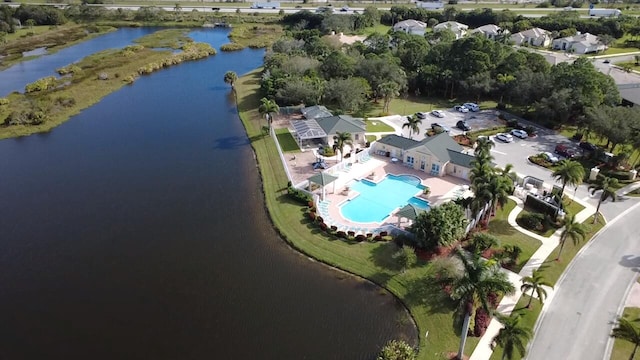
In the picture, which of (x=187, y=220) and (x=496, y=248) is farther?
(x=187, y=220)

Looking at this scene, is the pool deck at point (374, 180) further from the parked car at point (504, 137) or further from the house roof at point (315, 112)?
the parked car at point (504, 137)

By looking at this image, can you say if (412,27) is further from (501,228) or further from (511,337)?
(511,337)

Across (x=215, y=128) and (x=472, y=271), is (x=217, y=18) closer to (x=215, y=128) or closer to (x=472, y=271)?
(x=215, y=128)

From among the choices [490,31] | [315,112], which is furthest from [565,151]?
[490,31]

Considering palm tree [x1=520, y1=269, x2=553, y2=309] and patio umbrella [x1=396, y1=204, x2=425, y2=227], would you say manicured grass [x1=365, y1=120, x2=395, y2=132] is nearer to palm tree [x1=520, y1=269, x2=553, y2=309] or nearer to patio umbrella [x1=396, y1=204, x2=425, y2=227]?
patio umbrella [x1=396, y1=204, x2=425, y2=227]

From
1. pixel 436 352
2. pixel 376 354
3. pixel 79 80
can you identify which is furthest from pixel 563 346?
pixel 79 80

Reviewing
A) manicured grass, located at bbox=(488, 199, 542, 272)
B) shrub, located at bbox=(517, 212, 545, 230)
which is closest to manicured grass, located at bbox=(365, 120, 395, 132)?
manicured grass, located at bbox=(488, 199, 542, 272)

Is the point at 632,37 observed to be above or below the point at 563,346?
above
